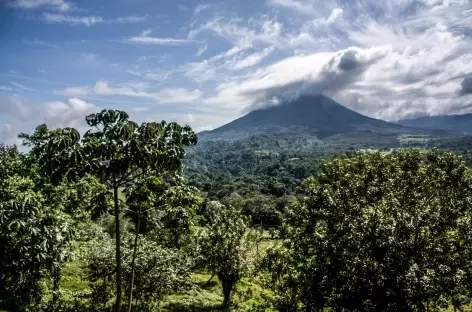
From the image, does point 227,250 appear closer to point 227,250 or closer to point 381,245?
point 227,250

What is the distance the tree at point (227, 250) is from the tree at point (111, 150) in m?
20.5

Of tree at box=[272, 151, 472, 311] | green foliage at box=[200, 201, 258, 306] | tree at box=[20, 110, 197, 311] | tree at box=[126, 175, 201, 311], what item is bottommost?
green foliage at box=[200, 201, 258, 306]

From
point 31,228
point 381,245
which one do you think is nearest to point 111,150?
point 31,228

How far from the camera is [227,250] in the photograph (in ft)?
105

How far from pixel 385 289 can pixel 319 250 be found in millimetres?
3508

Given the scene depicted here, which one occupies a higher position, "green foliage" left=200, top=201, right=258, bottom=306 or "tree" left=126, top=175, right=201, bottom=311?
"tree" left=126, top=175, right=201, bottom=311

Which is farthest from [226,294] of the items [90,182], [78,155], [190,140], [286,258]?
[78,155]

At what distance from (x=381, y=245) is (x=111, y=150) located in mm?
12541

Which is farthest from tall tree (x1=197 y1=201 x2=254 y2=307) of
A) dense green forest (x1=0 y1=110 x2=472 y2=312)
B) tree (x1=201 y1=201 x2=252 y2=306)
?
dense green forest (x1=0 y1=110 x2=472 y2=312)

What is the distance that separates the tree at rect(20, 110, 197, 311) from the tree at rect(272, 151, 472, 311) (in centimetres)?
962

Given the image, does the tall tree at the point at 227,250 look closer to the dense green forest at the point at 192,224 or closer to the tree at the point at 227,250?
the tree at the point at 227,250

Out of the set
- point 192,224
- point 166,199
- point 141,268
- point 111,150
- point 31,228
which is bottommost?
point 141,268

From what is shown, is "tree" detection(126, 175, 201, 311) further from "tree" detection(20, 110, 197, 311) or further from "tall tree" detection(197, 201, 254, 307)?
"tall tree" detection(197, 201, 254, 307)

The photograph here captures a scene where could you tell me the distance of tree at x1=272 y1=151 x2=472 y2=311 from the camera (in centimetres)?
1627
